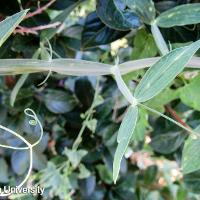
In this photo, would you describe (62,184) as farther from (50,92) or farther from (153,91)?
(153,91)

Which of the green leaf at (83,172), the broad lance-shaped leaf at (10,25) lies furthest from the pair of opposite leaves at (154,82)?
the green leaf at (83,172)

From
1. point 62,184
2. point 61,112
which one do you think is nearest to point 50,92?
point 61,112

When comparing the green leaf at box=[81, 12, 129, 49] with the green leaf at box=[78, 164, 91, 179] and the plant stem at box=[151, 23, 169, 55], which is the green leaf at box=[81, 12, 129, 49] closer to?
the plant stem at box=[151, 23, 169, 55]

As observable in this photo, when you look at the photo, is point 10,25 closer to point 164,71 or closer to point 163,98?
point 164,71

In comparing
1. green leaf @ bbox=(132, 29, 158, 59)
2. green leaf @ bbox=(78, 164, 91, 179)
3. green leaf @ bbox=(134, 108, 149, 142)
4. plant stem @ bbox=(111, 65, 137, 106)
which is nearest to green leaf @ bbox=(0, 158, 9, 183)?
green leaf @ bbox=(78, 164, 91, 179)

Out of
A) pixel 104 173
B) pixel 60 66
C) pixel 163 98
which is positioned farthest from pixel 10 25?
pixel 104 173
